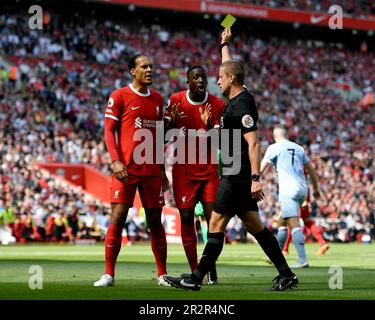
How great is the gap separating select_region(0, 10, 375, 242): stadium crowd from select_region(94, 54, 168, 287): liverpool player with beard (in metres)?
19.0

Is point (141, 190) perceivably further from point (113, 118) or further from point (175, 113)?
point (175, 113)

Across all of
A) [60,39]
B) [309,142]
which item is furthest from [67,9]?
[309,142]

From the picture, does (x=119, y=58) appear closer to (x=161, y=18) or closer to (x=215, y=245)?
(x=161, y=18)

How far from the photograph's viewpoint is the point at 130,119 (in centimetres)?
1081

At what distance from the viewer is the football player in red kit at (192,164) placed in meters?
11.4

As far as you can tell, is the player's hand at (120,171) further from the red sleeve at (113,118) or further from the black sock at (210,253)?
the black sock at (210,253)

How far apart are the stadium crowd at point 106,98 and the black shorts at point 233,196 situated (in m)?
20.2

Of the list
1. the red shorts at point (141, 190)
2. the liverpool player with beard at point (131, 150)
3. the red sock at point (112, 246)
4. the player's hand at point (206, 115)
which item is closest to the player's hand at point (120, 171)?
the liverpool player with beard at point (131, 150)

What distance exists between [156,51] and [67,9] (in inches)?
189

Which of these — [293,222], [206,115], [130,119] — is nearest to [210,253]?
[130,119]

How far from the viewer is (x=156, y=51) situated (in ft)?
150

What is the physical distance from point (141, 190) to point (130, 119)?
856 mm

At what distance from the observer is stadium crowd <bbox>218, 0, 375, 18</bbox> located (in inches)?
1978
